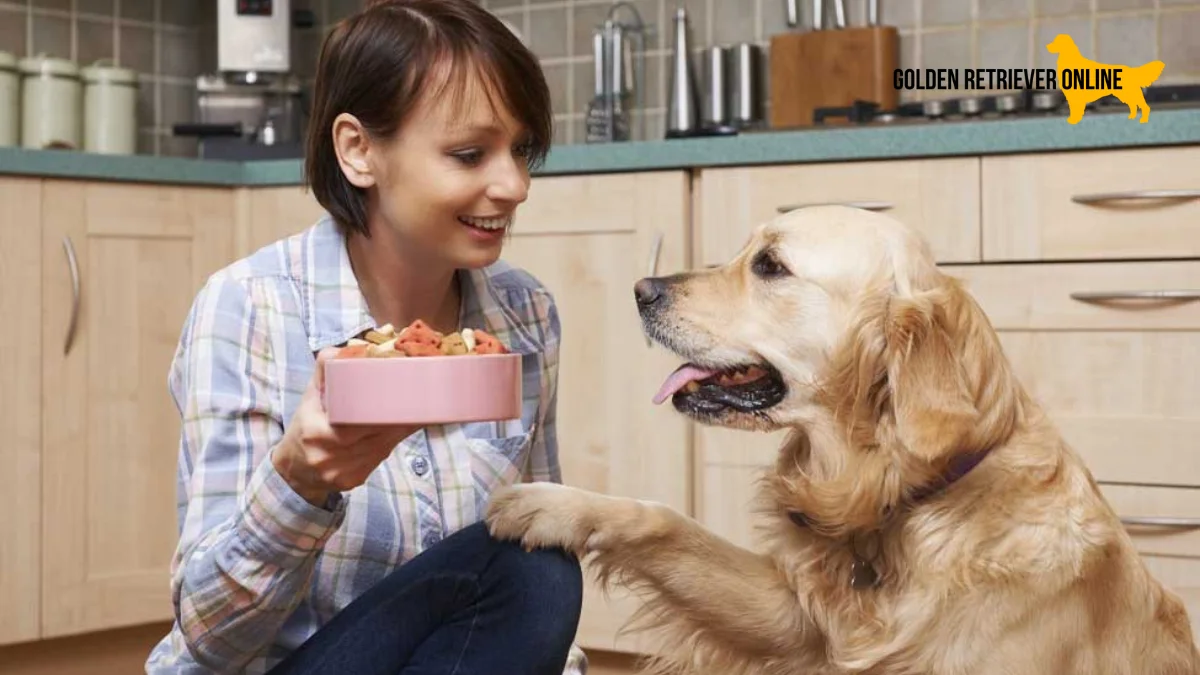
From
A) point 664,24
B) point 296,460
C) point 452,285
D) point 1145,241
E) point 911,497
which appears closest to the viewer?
point 296,460

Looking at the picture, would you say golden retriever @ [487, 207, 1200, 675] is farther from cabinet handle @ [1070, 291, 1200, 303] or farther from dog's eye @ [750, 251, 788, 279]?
cabinet handle @ [1070, 291, 1200, 303]

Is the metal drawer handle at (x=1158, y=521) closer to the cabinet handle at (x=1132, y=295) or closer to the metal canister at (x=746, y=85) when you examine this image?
the cabinet handle at (x=1132, y=295)

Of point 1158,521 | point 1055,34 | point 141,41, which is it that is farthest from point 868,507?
point 141,41

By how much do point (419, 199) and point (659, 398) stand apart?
0.35 metres

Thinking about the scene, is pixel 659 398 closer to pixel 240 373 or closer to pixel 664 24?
pixel 240 373

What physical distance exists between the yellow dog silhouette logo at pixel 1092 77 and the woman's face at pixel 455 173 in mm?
1639

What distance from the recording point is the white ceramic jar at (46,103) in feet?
11.8

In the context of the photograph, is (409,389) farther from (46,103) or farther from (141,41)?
(141,41)

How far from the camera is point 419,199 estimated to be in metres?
1.68

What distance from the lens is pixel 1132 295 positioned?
253 centimetres

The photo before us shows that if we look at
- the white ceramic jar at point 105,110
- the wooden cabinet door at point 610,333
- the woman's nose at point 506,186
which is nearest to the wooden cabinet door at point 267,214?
the wooden cabinet door at point 610,333

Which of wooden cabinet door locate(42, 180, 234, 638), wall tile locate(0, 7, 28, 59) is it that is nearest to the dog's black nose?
wooden cabinet door locate(42, 180, 234, 638)

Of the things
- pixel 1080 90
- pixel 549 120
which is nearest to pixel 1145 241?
pixel 1080 90

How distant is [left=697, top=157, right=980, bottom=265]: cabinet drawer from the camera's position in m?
2.68
